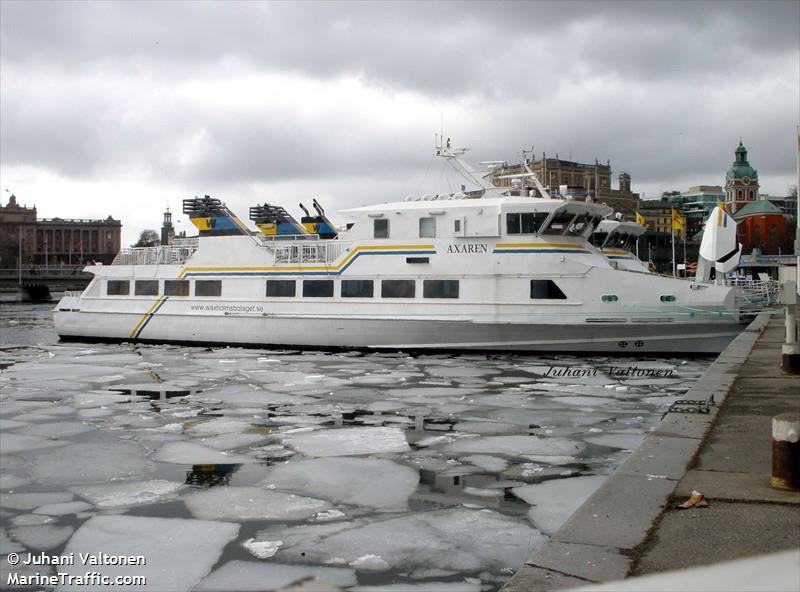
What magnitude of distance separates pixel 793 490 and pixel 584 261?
42.4ft

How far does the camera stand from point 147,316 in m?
22.1

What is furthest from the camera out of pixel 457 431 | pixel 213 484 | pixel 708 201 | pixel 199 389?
pixel 708 201

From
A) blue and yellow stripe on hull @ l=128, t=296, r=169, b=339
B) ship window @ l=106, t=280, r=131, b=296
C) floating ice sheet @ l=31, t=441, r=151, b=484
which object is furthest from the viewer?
ship window @ l=106, t=280, r=131, b=296

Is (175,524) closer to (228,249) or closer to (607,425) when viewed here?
(607,425)

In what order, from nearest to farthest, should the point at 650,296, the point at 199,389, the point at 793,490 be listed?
the point at 793,490
the point at 199,389
the point at 650,296

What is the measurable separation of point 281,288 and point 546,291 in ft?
23.5

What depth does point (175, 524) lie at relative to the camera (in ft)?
16.9

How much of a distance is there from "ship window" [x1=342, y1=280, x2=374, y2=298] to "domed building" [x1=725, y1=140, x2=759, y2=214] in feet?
357

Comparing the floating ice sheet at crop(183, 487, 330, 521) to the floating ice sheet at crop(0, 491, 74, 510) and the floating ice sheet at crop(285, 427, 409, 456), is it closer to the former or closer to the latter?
the floating ice sheet at crop(0, 491, 74, 510)

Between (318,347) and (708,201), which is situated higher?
(708,201)

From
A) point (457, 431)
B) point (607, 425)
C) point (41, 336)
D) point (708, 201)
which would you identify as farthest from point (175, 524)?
point (708, 201)

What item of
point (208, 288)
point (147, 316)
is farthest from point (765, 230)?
point (147, 316)

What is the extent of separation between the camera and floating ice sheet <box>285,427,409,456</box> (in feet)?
24.5

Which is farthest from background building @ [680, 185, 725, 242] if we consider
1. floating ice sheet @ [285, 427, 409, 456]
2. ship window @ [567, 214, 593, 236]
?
floating ice sheet @ [285, 427, 409, 456]
